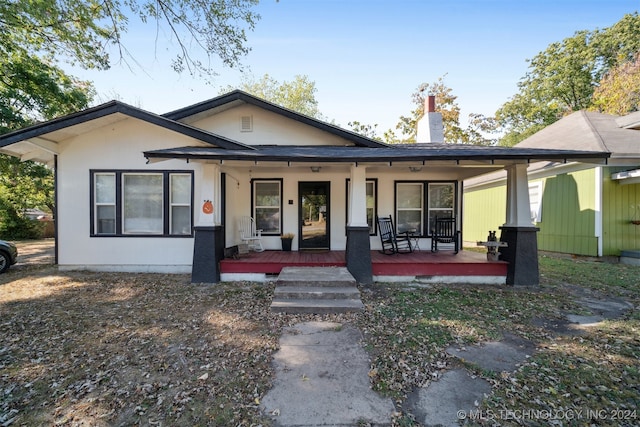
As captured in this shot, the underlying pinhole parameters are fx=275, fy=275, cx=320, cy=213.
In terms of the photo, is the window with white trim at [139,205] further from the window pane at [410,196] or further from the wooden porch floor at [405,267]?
the window pane at [410,196]

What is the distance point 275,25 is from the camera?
8.11 metres

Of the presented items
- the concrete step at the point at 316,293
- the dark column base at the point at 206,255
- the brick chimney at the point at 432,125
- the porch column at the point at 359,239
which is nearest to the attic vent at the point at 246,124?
the dark column base at the point at 206,255

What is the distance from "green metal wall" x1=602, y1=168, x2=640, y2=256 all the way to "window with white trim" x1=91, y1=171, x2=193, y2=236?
469 inches

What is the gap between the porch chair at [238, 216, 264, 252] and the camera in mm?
7629

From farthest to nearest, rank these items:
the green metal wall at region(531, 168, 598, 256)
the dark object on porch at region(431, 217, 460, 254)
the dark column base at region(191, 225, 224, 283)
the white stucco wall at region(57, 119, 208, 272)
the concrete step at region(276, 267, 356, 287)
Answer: the green metal wall at region(531, 168, 598, 256), the dark object on porch at region(431, 217, 460, 254), the white stucco wall at region(57, 119, 208, 272), the dark column base at region(191, 225, 224, 283), the concrete step at region(276, 267, 356, 287)

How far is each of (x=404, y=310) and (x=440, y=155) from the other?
2988 mm

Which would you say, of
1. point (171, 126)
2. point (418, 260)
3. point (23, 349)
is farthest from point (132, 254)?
point (418, 260)

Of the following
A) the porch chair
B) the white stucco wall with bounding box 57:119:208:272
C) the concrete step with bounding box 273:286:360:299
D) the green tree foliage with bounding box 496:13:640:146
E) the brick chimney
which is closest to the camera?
the concrete step with bounding box 273:286:360:299

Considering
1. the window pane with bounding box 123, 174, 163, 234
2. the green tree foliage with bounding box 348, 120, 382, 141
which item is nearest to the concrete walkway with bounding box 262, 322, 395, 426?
the window pane with bounding box 123, 174, 163, 234

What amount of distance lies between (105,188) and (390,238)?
285 inches

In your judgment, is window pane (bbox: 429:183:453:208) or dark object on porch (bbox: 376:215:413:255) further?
window pane (bbox: 429:183:453:208)

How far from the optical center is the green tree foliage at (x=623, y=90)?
1338 centimetres

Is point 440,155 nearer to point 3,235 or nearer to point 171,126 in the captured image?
point 171,126

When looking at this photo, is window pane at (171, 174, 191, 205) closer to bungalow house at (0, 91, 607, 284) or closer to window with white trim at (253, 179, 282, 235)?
bungalow house at (0, 91, 607, 284)
